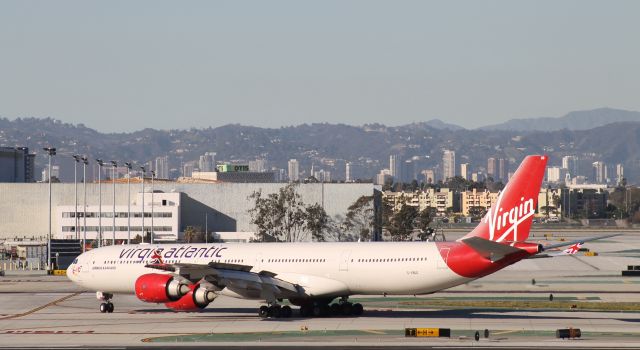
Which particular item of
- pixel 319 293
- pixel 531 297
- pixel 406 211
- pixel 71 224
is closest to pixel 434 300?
pixel 531 297

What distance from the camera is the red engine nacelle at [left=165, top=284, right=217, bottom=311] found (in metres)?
51.0

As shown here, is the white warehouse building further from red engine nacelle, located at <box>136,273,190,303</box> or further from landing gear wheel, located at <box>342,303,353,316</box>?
landing gear wheel, located at <box>342,303,353,316</box>

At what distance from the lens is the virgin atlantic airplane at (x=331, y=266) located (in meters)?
48.0

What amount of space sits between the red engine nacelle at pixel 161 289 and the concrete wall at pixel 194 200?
87.9m

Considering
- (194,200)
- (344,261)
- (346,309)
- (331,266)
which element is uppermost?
(194,200)

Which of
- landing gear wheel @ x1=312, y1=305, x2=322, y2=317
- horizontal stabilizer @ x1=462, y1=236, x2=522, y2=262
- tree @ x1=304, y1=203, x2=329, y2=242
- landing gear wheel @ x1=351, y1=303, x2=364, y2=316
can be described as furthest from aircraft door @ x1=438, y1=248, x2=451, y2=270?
tree @ x1=304, y1=203, x2=329, y2=242

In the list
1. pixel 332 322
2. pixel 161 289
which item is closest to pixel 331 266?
pixel 332 322

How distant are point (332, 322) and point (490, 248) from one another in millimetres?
7728

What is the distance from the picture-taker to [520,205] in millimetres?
48219

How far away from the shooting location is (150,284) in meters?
51.7

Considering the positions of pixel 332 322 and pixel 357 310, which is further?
pixel 357 310

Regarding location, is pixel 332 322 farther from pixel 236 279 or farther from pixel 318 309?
pixel 236 279

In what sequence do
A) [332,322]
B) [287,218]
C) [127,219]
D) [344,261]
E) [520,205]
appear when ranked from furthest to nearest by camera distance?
[287,218] → [127,219] → [344,261] → [332,322] → [520,205]

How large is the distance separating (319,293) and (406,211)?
281 feet
